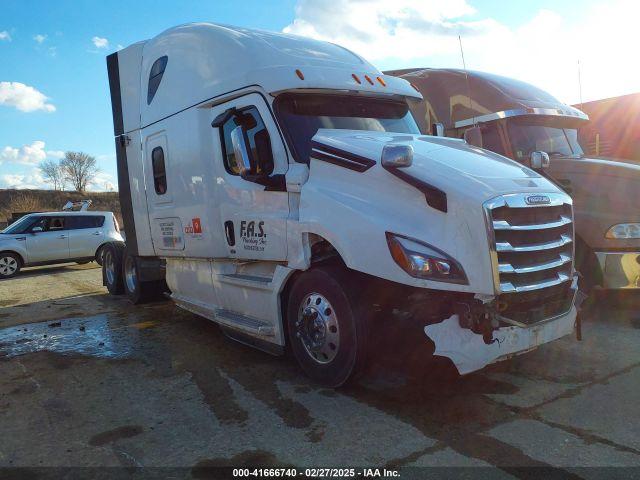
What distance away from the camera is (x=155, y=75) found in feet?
21.3

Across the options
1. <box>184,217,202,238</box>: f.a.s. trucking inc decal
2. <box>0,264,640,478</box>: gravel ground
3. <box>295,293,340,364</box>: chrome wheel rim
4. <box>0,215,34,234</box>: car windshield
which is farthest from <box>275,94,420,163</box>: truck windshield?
<box>0,215,34,234</box>: car windshield

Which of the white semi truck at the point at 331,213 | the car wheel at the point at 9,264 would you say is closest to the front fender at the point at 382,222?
the white semi truck at the point at 331,213

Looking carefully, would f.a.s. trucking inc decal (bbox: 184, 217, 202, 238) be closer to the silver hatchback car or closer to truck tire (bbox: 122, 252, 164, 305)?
truck tire (bbox: 122, 252, 164, 305)

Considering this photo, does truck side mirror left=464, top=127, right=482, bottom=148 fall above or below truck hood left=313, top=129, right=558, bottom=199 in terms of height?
above

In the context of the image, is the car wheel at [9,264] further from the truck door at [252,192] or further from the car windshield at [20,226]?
the truck door at [252,192]

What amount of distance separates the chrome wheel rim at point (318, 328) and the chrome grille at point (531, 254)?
4.25ft

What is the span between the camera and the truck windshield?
4520mm

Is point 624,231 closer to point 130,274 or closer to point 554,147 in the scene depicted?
point 554,147

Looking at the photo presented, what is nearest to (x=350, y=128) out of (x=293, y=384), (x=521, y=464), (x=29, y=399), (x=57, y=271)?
(x=293, y=384)

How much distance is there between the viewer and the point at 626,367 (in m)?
4.44

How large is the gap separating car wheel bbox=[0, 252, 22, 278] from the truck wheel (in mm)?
6148

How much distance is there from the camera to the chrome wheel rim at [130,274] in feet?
27.2

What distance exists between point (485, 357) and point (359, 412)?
97 centimetres

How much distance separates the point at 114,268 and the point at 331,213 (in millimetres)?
6335
